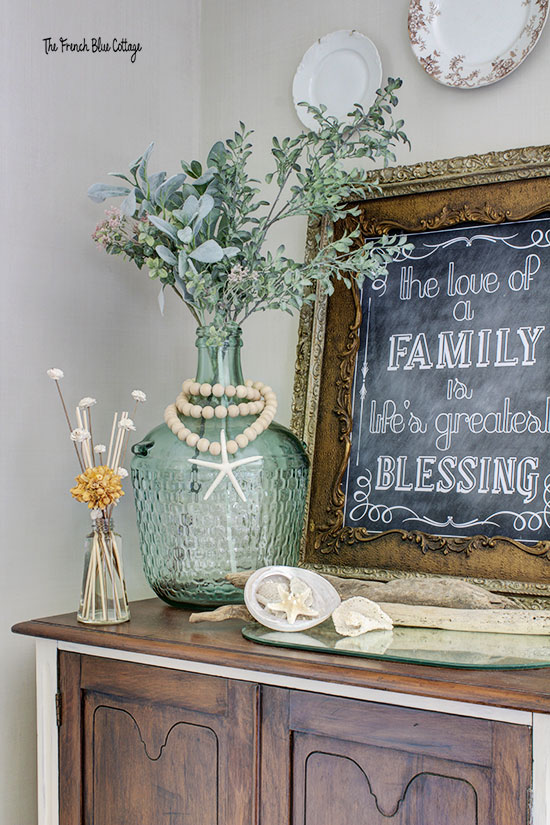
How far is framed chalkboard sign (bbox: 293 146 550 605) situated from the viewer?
1.31m

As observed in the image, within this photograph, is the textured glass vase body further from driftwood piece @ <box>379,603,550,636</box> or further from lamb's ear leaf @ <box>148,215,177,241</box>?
driftwood piece @ <box>379,603,550,636</box>

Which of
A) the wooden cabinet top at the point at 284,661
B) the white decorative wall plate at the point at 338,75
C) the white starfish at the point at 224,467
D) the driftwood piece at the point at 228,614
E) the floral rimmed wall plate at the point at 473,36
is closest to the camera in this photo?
the wooden cabinet top at the point at 284,661

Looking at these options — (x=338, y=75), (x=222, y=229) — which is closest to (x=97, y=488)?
(x=222, y=229)

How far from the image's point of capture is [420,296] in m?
1.43

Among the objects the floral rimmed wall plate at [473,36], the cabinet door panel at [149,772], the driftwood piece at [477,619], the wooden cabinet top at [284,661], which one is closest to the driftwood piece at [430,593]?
the driftwood piece at [477,619]

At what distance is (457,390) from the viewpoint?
1.38 metres

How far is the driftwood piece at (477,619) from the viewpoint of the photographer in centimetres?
105

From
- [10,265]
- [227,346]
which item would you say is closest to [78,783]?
→ [227,346]

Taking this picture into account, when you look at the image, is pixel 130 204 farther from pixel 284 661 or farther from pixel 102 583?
pixel 284 661

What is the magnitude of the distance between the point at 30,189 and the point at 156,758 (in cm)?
96

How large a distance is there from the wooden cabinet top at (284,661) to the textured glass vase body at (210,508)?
0.08 metres

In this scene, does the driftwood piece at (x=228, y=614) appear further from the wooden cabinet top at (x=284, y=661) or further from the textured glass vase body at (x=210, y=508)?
the textured glass vase body at (x=210, y=508)

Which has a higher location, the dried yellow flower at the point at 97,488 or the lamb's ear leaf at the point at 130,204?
the lamb's ear leaf at the point at 130,204

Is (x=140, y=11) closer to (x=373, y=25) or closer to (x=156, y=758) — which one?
(x=373, y=25)
